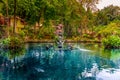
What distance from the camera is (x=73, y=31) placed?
2030 inches

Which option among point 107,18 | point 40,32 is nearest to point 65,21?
point 40,32

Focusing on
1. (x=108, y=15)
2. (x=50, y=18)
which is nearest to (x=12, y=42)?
(x=50, y=18)

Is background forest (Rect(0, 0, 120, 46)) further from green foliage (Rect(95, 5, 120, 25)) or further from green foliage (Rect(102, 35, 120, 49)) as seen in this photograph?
green foliage (Rect(95, 5, 120, 25))

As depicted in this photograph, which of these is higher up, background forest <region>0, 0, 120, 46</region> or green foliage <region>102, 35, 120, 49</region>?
background forest <region>0, 0, 120, 46</region>

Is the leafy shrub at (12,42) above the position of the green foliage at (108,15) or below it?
below

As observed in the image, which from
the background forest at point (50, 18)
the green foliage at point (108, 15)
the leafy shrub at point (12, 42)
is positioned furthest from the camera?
the green foliage at point (108, 15)

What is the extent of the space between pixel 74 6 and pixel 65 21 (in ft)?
9.70

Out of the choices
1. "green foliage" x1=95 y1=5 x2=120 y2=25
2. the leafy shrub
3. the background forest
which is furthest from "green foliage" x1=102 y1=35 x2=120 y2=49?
"green foliage" x1=95 y1=5 x2=120 y2=25

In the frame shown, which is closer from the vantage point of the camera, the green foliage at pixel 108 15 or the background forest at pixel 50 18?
the background forest at pixel 50 18

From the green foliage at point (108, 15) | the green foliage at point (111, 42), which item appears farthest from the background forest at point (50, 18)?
the green foliage at point (108, 15)

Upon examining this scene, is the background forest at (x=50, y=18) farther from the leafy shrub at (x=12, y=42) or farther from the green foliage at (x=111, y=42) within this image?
the leafy shrub at (x=12, y=42)

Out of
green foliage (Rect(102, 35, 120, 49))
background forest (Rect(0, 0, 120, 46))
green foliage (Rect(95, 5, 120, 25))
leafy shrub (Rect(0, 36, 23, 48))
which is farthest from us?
green foliage (Rect(95, 5, 120, 25))

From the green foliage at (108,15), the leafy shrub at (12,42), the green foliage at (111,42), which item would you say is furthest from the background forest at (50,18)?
the leafy shrub at (12,42)

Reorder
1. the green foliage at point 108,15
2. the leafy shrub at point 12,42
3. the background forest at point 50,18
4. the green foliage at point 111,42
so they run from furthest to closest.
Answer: the green foliage at point 108,15, the background forest at point 50,18, the green foliage at point 111,42, the leafy shrub at point 12,42
